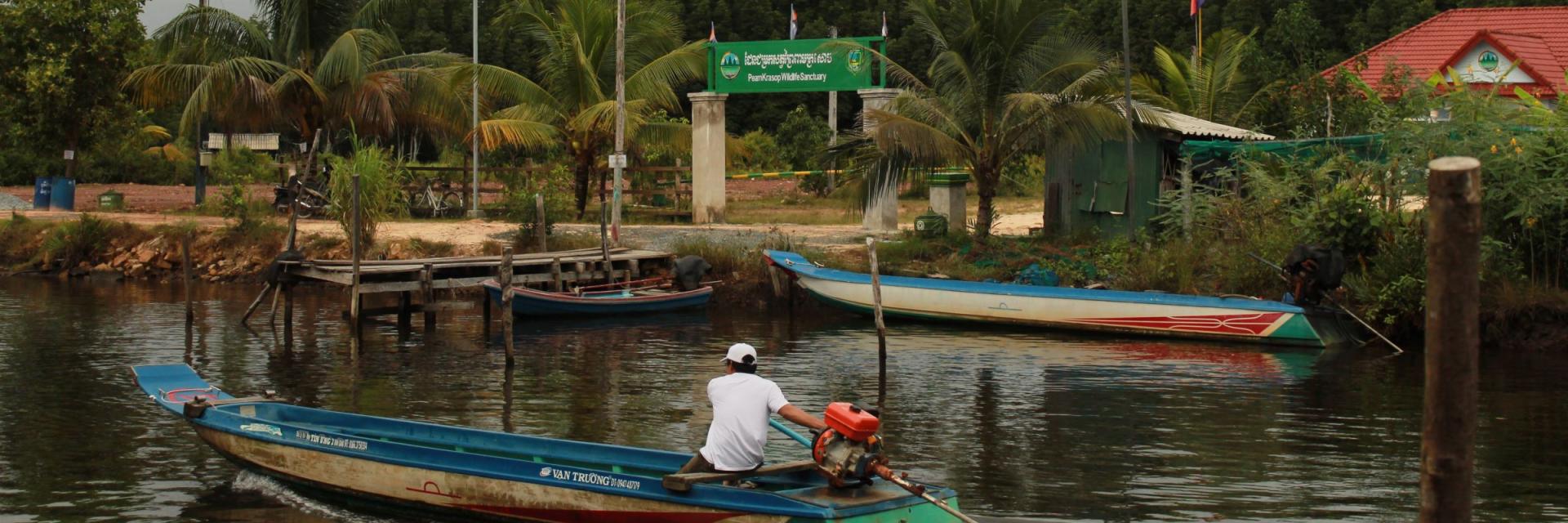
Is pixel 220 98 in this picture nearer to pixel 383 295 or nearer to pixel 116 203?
pixel 116 203

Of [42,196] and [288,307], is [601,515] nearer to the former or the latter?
[288,307]

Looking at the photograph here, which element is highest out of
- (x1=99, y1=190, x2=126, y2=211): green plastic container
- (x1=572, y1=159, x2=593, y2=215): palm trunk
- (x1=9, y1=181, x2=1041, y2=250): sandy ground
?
(x1=572, y1=159, x2=593, y2=215): palm trunk

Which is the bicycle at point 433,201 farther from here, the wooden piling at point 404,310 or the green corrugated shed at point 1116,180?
the green corrugated shed at point 1116,180

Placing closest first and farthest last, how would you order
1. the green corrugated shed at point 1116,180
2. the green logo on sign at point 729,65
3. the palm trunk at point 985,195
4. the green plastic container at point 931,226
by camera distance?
the palm trunk at point 985,195 → the green corrugated shed at point 1116,180 → the green plastic container at point 931,226 → the green logo on sign at point 729,65

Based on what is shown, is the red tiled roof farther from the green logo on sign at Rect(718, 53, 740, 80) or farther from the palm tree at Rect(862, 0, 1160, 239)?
the green logo on sign at Rect(718, 53, 740, 80)

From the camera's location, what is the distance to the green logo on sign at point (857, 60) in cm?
2967

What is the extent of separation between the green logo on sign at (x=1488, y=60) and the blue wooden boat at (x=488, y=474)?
30.0 metres

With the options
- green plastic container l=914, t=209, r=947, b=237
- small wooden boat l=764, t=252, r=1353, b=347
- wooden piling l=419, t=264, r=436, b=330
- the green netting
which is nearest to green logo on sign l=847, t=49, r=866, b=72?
green plastic container l=914, t=209, r=947, b=237

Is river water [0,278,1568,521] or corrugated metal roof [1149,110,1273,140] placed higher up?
corrugated metal roof [1149,110,1273,140]

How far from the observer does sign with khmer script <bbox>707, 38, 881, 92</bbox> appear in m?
29.7

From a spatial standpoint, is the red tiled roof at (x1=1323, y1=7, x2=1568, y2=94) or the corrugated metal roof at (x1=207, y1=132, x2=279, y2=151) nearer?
the red tiled roof at (x1=1323, y1=7, x2=1568, y2=94)

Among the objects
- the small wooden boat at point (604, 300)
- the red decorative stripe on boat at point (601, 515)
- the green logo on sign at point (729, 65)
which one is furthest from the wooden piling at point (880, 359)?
the green logo on sign at point (729, 65)

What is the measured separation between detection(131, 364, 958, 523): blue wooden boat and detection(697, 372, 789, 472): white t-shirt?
194 millimetres

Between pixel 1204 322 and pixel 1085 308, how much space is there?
1749 mm
